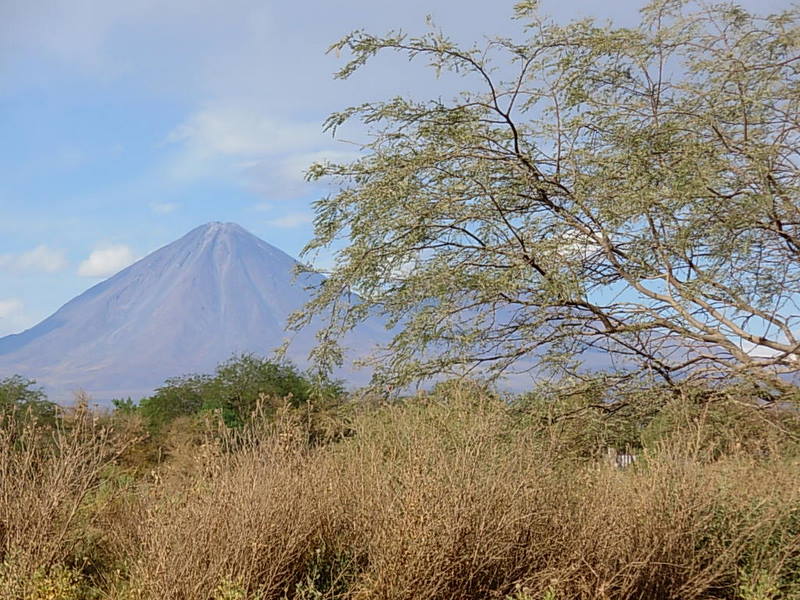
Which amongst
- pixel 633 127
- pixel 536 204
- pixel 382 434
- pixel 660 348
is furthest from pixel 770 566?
pixel 633 127

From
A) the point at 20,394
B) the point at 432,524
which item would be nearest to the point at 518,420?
the point at 432,524

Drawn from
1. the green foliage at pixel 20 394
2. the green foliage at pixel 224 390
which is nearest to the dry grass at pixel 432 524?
the green foliage at pixel 224 390

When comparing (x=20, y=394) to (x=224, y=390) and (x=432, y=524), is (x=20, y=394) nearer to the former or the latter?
(x=224, y=390)

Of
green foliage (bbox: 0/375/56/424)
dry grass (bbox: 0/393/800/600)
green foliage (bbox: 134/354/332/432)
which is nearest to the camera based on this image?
dry grass (bbox: 0/393/800/600)

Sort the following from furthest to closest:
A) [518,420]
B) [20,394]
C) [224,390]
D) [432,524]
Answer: [20,394] < [224,390] < [518,420] < [432,524]

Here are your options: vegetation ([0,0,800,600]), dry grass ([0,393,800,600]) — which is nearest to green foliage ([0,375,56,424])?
vegetation ([0,0,800,600])

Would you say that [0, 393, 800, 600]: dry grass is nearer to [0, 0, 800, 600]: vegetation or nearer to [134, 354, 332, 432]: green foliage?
[0, 0, 800, 600]: vegetation

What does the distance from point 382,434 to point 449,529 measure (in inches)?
67.1

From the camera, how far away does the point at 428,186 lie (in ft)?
22.9

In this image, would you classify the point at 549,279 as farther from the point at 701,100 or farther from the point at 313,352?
the point at 701,100

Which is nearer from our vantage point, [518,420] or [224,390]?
[518,420]

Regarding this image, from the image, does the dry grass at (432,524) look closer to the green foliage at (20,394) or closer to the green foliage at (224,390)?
the green foliage at (224,390)

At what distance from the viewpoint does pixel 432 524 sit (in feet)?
14.3

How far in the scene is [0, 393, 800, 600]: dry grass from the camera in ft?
14.5
